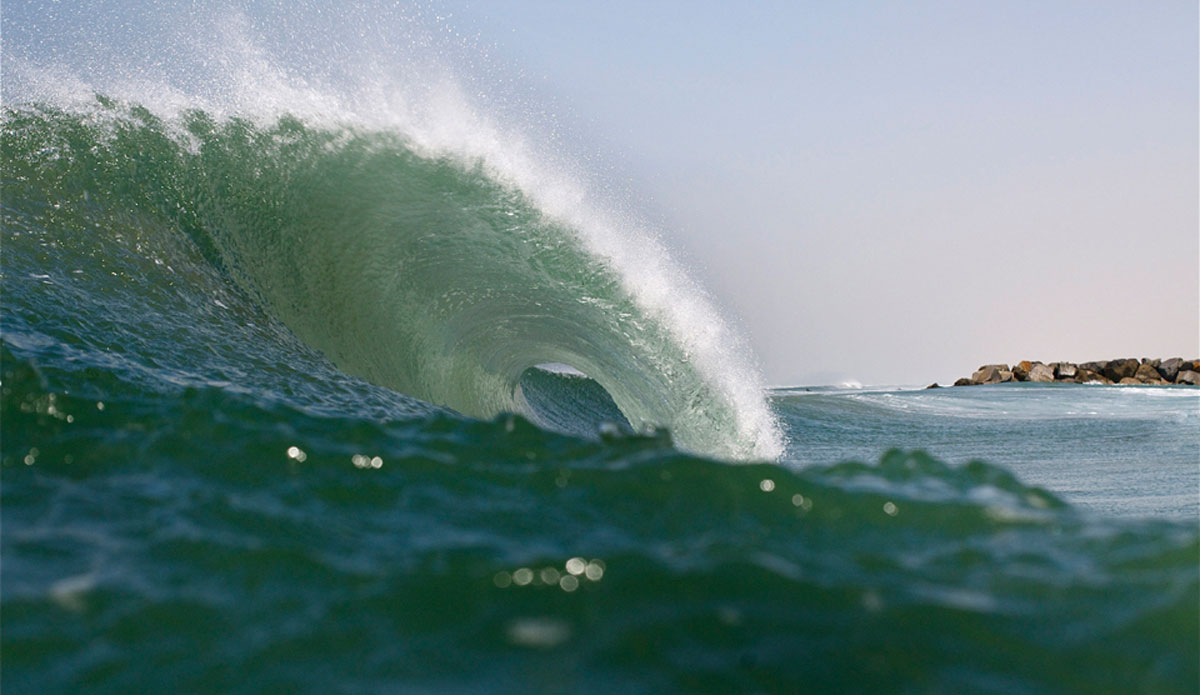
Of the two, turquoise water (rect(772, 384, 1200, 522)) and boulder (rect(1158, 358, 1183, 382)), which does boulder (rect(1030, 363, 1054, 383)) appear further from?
turquoise water (rect(772, 384, 1200, 522))

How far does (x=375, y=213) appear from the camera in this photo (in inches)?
275

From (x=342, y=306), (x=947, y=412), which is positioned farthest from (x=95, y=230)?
(x=947, y=412)

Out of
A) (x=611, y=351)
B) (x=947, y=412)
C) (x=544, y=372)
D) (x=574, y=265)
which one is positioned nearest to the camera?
(x=574, y=265)

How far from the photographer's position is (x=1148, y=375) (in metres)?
29.8

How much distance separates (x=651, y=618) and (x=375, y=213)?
5930mm

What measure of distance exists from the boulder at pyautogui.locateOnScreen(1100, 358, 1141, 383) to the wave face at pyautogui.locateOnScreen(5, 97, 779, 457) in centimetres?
2823

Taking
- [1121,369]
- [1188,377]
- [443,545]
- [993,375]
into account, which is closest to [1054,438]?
[443,545]

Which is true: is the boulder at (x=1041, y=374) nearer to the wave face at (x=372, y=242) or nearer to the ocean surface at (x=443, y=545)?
the wave face at (x=372, y=242)

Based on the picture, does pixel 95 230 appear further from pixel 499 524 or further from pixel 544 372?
pixel 544 372

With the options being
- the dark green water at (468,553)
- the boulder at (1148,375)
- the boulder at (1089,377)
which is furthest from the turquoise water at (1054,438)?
the boulder at (1148,375)

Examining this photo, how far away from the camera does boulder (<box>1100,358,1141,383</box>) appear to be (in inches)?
1195

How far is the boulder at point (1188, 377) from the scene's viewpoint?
28.6m

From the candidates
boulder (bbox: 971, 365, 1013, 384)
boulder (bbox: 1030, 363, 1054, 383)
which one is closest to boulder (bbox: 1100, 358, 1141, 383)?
boulder (bbox: 1030, 363, 1054, 383)

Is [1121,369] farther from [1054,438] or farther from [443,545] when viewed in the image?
[443,545]
